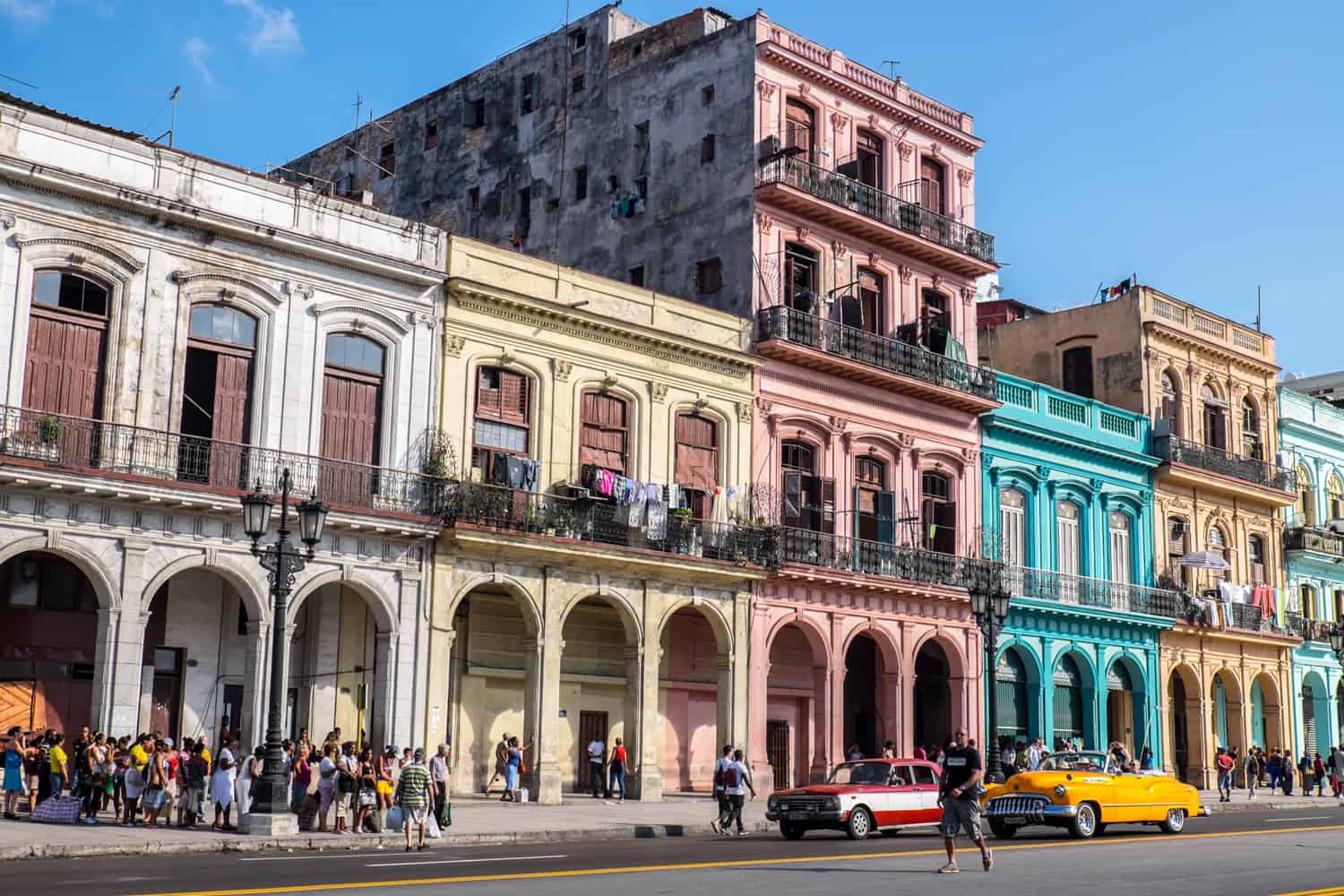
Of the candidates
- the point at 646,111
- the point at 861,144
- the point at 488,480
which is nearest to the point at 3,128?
the point at 488,480

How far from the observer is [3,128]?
23.9 meters

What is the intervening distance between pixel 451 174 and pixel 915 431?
14896 millimetres

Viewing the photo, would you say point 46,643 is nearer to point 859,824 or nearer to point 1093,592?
point 859,824

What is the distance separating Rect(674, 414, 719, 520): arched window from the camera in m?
33.2

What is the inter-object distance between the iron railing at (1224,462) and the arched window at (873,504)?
467 inches

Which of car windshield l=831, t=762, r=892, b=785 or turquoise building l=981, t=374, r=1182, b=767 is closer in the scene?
car windshield l=831, t=762, r=892, b=785

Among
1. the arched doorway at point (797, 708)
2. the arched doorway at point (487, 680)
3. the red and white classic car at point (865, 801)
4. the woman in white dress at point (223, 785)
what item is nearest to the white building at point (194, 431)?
the arched doorway at point (487, 680)

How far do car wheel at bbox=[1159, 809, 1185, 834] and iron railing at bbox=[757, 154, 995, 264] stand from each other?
16359mm

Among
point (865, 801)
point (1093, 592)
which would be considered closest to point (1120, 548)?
point (1093, 592)

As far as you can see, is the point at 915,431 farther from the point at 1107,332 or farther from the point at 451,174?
the point at 451,174

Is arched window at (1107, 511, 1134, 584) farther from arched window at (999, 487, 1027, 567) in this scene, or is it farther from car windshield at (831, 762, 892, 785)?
car windshield at (831, 762, 892, 785)

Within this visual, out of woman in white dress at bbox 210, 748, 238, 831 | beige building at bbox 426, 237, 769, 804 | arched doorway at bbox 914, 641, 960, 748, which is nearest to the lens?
woman in white dress at bbox 210, 748, 238, 831

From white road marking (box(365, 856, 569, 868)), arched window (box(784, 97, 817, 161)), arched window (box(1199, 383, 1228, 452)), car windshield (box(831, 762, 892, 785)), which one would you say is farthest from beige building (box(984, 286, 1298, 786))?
white road marking (box(365, 856, 569, 868))

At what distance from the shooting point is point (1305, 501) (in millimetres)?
50844
